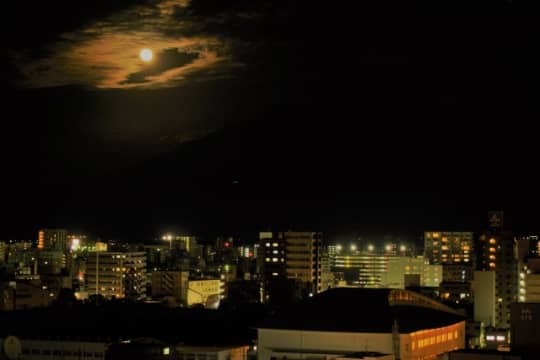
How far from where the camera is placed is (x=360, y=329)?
490 inches

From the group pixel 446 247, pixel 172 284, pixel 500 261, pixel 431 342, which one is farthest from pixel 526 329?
pixel 446 247

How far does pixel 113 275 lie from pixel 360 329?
50.4 ft

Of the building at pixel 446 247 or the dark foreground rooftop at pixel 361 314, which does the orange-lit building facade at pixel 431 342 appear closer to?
the dark foreground rooftop at pixel 361 314

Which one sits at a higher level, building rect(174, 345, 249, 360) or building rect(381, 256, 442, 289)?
building rect(381, 256, 442, 289)

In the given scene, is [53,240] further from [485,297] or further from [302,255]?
[485,297]

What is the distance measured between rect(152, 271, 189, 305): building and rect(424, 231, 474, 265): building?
28.8 feet

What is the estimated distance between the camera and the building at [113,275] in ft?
86.8

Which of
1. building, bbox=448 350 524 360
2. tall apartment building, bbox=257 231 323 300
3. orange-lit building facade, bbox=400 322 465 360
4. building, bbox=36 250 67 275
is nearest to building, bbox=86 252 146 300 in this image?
building, bbox=36 250 67 275

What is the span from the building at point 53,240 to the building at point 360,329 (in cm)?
2481

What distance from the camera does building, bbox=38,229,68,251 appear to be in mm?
37428

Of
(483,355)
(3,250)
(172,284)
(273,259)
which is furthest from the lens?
(3,250)

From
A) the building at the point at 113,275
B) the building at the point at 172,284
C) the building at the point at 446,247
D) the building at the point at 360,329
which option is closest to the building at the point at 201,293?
the building at the point at 172,284

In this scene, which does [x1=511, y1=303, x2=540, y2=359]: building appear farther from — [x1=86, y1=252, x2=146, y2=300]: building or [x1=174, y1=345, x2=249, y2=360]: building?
[x1=86, y1=252, x2=146, y2=300]: building

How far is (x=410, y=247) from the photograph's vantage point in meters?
32.4
